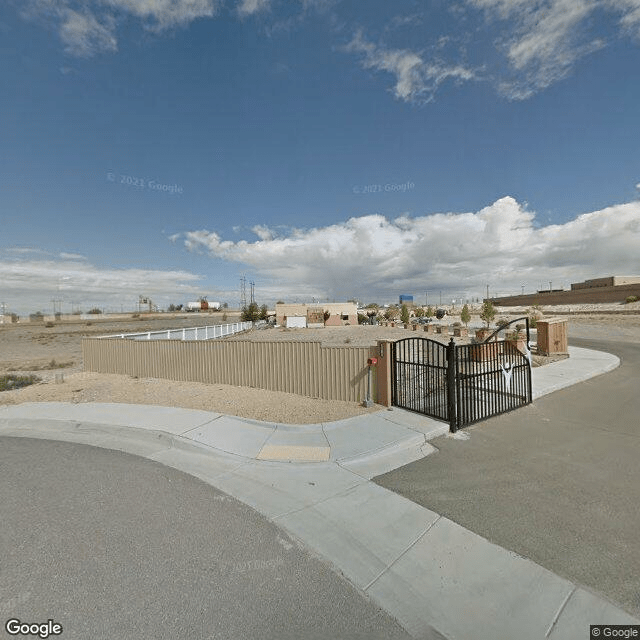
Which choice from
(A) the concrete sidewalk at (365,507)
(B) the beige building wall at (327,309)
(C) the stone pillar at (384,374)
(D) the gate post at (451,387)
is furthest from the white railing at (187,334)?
(B) the beige building wall at (327,309)

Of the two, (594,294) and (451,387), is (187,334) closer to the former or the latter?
(451,387)

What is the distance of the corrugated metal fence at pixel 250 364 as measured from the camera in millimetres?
7676

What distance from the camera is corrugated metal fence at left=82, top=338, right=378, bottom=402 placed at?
7.68 metres

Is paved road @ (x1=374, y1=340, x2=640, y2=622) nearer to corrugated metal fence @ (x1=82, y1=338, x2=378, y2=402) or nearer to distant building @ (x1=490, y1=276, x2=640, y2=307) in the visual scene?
corrugated metal fence @ (x1=82, y1=338, x2=378, y2=402)

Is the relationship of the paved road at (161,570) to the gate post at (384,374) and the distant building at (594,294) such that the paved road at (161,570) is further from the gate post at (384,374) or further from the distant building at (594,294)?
the distant building at (594,294)

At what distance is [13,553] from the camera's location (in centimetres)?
288

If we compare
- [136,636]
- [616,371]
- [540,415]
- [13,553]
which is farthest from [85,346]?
[616,371]

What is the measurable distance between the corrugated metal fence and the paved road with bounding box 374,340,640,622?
2.78m

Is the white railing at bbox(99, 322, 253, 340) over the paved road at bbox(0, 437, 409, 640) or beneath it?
over

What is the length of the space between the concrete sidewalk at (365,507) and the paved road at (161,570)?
0.97ft

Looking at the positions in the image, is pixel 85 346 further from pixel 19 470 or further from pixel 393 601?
pixel 393 601

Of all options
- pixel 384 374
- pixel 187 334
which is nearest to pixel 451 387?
pixel 384 374

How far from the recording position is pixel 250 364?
356 inches

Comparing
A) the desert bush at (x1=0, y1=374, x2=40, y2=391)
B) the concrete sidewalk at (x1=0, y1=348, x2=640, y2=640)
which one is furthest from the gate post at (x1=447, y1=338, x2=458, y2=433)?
the desert bush at (x1=0, y1=374, x2=40, y2=391)
